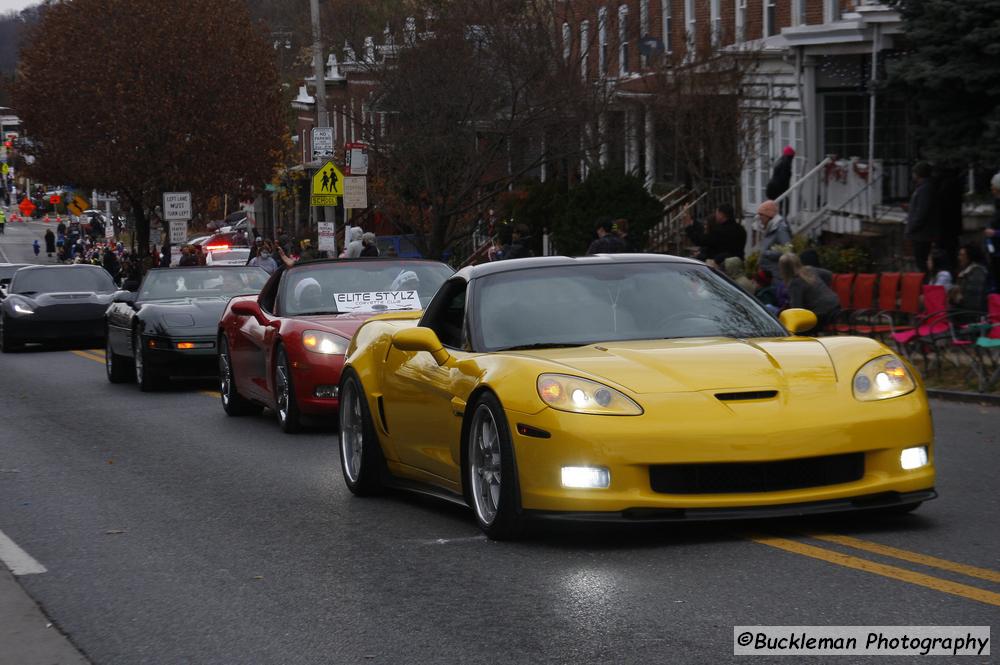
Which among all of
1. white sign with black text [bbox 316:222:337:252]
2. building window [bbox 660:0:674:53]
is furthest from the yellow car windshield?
building window [bbox 660:0:674:53]

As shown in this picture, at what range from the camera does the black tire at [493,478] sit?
7836mm

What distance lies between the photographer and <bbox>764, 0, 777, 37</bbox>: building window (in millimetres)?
36750

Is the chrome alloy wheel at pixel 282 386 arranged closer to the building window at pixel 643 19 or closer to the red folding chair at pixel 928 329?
the red folding chair at pixel 928 329

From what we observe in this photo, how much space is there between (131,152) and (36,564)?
1770 inches

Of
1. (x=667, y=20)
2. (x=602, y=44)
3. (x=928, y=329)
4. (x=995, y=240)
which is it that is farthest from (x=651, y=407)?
(x=667, y=20)

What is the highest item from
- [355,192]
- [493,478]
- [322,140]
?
[322,140]

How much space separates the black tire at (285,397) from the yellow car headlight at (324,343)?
257 mm

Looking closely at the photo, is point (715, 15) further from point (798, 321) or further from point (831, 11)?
point (798, 321)

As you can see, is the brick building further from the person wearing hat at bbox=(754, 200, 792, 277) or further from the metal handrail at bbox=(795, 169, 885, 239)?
the person wearing hat at bbox=(754, 200, 792, 277)

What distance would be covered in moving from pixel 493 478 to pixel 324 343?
231 inches

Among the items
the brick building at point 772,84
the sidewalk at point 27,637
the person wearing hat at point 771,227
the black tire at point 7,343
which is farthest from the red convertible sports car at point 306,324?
the brick building at point 772,84

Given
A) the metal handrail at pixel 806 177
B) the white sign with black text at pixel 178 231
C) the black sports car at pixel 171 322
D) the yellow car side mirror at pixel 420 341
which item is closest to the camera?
the yellow car side mirror at pixel 420 341

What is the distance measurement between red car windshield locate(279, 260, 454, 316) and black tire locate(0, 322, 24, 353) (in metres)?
15.8

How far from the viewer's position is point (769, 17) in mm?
36938
